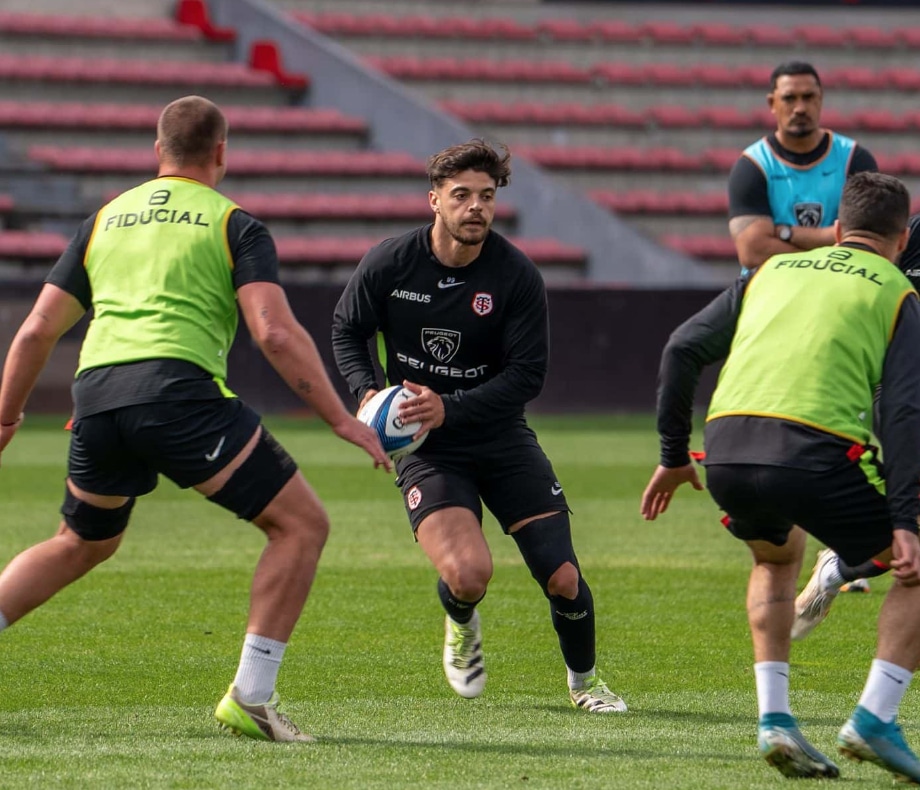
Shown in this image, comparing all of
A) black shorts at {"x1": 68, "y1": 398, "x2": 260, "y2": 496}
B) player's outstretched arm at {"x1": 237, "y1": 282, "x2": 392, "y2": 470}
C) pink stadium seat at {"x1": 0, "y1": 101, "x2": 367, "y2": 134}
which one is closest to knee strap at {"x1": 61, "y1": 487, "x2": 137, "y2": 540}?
black shorts at {"x1": 68, "y1": 398, "x2": 260, "y2": 496}

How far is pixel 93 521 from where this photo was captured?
5418 millimetres

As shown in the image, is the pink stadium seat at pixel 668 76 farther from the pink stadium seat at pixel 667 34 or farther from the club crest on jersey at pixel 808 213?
the club crest on jersey at pixel 808 213

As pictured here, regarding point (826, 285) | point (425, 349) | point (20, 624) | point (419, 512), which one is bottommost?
point (20, 624)

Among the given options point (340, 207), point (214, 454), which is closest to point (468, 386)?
point (214, 454)

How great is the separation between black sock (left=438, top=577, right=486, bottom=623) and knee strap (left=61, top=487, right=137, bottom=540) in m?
1.36

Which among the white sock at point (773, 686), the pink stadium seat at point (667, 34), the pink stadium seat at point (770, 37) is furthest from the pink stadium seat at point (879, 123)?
the white sock at point (773, 686)

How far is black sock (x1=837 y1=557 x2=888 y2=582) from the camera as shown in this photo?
5.40 metres

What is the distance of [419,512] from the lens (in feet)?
20.6

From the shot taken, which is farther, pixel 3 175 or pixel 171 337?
pixel 3 175

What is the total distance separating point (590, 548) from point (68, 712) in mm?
5320

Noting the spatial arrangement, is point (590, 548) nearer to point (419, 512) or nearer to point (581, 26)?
point (419, 512)

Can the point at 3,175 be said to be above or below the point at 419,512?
below

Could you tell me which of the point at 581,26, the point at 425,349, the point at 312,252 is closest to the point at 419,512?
the point at 425,349

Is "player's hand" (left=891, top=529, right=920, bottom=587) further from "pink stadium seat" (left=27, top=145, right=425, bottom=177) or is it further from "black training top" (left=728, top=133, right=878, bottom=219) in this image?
"pink stadium seat" (left=27, top=145, right=425, bottom=177)
